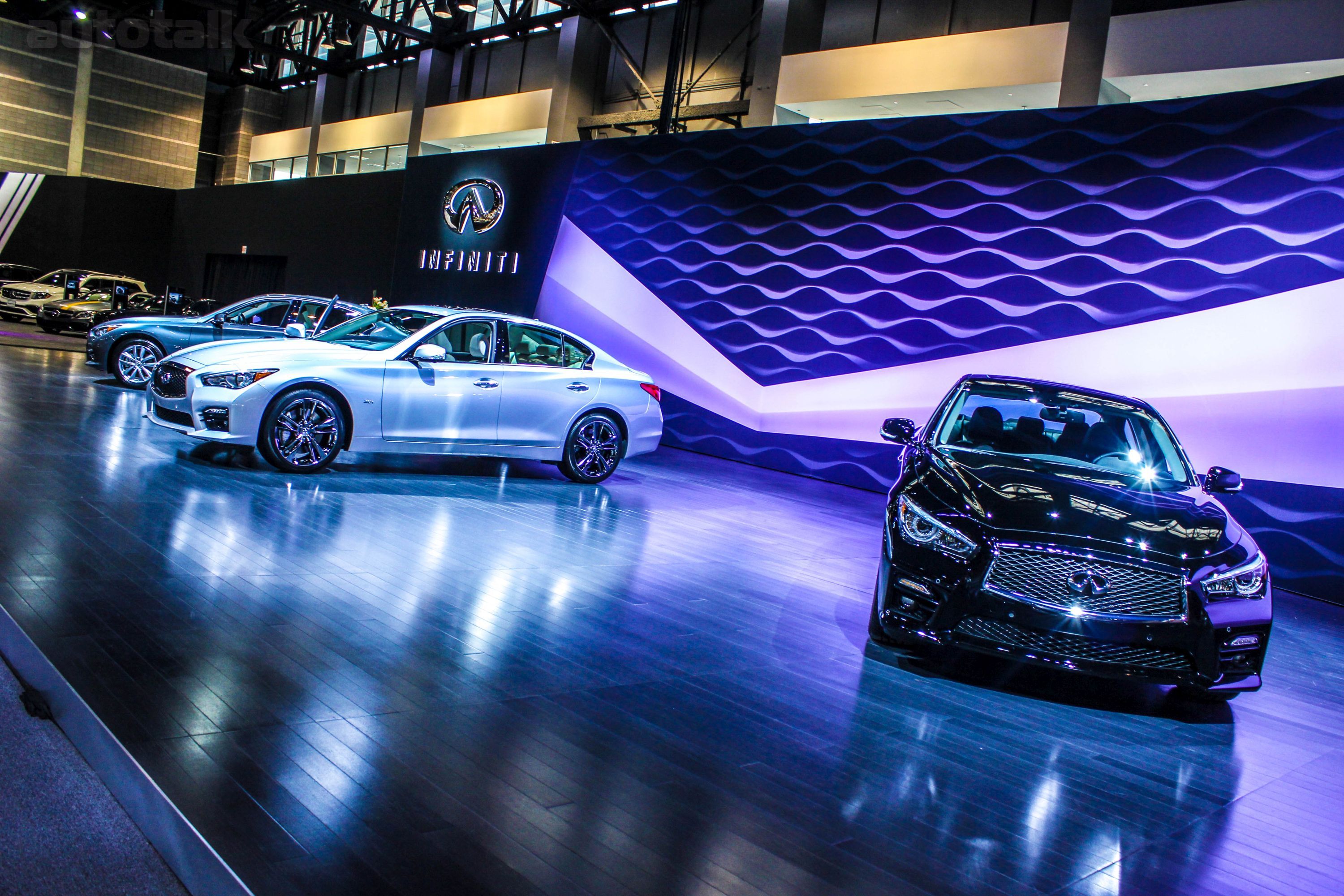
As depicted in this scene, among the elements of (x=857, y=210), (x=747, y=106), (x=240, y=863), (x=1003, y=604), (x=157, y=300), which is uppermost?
(x=747, y=106)

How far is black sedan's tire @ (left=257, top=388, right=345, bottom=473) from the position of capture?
7.30 meters

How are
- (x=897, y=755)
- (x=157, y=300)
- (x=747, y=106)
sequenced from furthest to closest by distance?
1. (x=157, y=300)
2. (x=747, y=106)
3. (x=897, y=755)

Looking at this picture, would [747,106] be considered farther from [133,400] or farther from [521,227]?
[133,400]

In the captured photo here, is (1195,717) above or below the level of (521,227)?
below

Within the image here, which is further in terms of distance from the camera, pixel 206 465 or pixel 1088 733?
pixel 206 465

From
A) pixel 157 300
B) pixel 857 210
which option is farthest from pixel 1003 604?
pixel 157 300

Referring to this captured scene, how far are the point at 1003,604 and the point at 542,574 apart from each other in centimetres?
256

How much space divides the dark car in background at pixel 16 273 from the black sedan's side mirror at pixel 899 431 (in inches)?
923

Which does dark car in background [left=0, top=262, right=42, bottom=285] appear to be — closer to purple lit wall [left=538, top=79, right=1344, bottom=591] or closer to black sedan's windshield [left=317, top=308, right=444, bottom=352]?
purple lit wall [left=538, top=79, right=1344, bottom=591]

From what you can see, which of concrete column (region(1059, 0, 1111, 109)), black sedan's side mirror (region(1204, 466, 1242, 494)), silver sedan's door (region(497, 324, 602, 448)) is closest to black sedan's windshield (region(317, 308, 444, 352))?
silver sedan's door (region(497, 324, 602, 448))

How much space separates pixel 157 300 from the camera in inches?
851

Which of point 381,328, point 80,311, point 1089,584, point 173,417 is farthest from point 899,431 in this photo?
point 80,311

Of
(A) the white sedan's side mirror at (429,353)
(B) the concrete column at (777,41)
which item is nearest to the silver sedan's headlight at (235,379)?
(A) the white sedan's side mirror at (429,353)

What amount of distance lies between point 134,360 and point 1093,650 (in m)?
11.3
